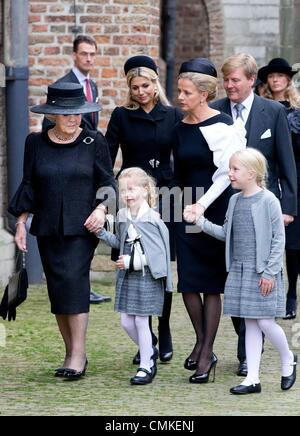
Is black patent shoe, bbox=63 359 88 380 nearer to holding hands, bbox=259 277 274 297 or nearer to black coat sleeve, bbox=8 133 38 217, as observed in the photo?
black coat sleeve, bbox=8 133 38 217

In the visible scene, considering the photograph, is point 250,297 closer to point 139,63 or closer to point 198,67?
point 198,67

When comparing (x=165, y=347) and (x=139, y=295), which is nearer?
(x=139, y=295)

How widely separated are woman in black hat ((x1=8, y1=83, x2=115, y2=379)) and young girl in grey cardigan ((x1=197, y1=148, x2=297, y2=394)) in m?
0.81

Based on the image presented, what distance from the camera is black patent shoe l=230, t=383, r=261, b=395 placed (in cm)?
945

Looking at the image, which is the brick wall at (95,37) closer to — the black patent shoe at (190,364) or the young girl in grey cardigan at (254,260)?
the black patent shoe at (190,364)

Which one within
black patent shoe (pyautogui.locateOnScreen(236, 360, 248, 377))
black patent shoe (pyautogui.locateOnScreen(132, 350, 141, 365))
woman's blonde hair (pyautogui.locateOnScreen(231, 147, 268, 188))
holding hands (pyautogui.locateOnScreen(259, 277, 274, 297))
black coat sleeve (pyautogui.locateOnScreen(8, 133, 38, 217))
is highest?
woman's blonde hair (pyautogui.locateOnScreen(231, 147, 268, 188))

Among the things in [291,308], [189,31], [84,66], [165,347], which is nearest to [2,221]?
[84,66]

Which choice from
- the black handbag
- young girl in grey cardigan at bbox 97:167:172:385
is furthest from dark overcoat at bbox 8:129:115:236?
the black handbag

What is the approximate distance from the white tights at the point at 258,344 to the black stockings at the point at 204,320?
1.16 feet

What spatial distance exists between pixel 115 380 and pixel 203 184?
1.27 meters

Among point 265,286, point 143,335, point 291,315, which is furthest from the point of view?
point 291,315

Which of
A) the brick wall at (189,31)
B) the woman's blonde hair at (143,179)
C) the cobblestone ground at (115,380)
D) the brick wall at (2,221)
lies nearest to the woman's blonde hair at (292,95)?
the cobblestone ground at (115,380)

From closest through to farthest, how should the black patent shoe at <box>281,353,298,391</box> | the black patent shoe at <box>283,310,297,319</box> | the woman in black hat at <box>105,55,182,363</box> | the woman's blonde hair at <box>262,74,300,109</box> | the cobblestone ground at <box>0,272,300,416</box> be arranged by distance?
the cobblestone ground at <box>0,272,300,416</box> → the black patent shoe at <box>281,353,298,391</box> → the woman in black hat at <box>105,55,182,363</box> → the woman's blonde hair at <box>262,74,300,109</box> → the black patent shoe at <box>283,310,297,319</box>

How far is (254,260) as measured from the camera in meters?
9.51
